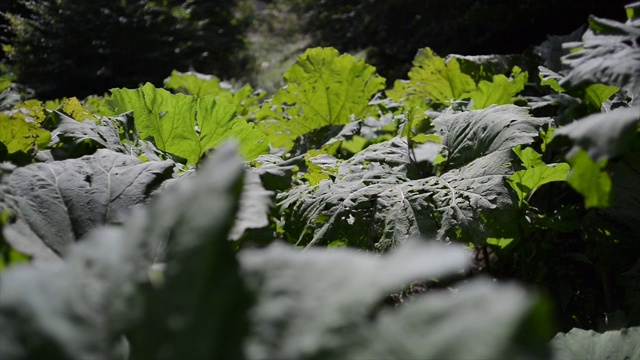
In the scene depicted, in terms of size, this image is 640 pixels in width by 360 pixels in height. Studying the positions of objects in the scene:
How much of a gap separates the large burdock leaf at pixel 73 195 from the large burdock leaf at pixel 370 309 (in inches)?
17.9

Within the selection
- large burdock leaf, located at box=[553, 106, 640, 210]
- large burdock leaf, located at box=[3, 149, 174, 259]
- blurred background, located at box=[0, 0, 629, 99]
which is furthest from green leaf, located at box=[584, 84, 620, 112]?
blurred background, located at box=[0, 0, 629, 99]

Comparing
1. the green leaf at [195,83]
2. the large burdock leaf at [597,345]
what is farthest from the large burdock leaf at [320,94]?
the large burdock leaf at [597,345]

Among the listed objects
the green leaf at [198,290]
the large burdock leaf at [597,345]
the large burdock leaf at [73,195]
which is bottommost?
the large burdock leaf at [597,345]

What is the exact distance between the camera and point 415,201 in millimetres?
1439

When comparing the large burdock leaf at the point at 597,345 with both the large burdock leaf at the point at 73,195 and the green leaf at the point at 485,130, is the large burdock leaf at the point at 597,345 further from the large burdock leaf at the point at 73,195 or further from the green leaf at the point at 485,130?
the large burdock leaf at the point at 73,195

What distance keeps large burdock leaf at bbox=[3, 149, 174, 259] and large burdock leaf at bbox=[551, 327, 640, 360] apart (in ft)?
2.82

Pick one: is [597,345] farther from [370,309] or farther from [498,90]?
[498,90]

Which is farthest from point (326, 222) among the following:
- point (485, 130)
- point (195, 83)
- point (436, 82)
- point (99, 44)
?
point (99, 44)

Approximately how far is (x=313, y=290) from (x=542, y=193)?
197 cm

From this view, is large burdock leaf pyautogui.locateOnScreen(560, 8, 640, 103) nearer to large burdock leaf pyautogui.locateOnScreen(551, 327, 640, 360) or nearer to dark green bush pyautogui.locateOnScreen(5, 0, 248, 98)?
large burdock leaf pyautogui.locateOnScreen(551, 327, 640, 360)

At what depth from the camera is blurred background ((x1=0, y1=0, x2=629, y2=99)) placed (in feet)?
19.0

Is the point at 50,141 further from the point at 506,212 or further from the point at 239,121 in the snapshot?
the point at 506,212

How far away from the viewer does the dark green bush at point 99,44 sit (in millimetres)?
8016

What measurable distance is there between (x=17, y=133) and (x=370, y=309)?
1011 millimetres
